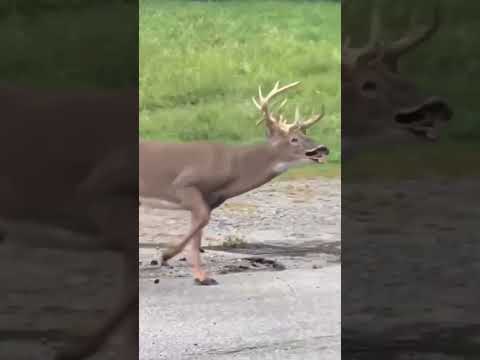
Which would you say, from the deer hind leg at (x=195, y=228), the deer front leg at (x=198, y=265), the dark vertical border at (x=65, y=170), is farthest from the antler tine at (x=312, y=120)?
the dark vertical border at (x=65, y=170)

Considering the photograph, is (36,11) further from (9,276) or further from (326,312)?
(326,312)

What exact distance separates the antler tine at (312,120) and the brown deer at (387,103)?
0.12 metres

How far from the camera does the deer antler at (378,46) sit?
5.52m

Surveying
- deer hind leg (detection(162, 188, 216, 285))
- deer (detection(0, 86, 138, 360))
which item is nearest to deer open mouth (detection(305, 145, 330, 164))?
deer hind leg (detection(162, 188, 216, 285))

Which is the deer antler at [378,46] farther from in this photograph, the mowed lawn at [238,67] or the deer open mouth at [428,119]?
the deer open mouth at [428,119]

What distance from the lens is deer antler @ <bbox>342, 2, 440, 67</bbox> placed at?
5.52m

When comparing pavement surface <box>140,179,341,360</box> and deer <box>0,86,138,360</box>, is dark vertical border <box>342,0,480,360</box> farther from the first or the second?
deer <box>0,86,138,360</box>

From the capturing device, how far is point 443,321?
18.5 ft

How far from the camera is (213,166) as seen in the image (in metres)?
5.60

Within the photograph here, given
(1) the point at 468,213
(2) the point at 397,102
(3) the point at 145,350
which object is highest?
(2) the point at 397,102

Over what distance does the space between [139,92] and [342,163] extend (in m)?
1.21

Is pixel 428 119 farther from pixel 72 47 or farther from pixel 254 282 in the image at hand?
pixel 72 47

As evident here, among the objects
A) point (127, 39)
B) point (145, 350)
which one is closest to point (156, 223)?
point (145, 350)

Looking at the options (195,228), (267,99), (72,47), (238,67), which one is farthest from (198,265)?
(72,47)
